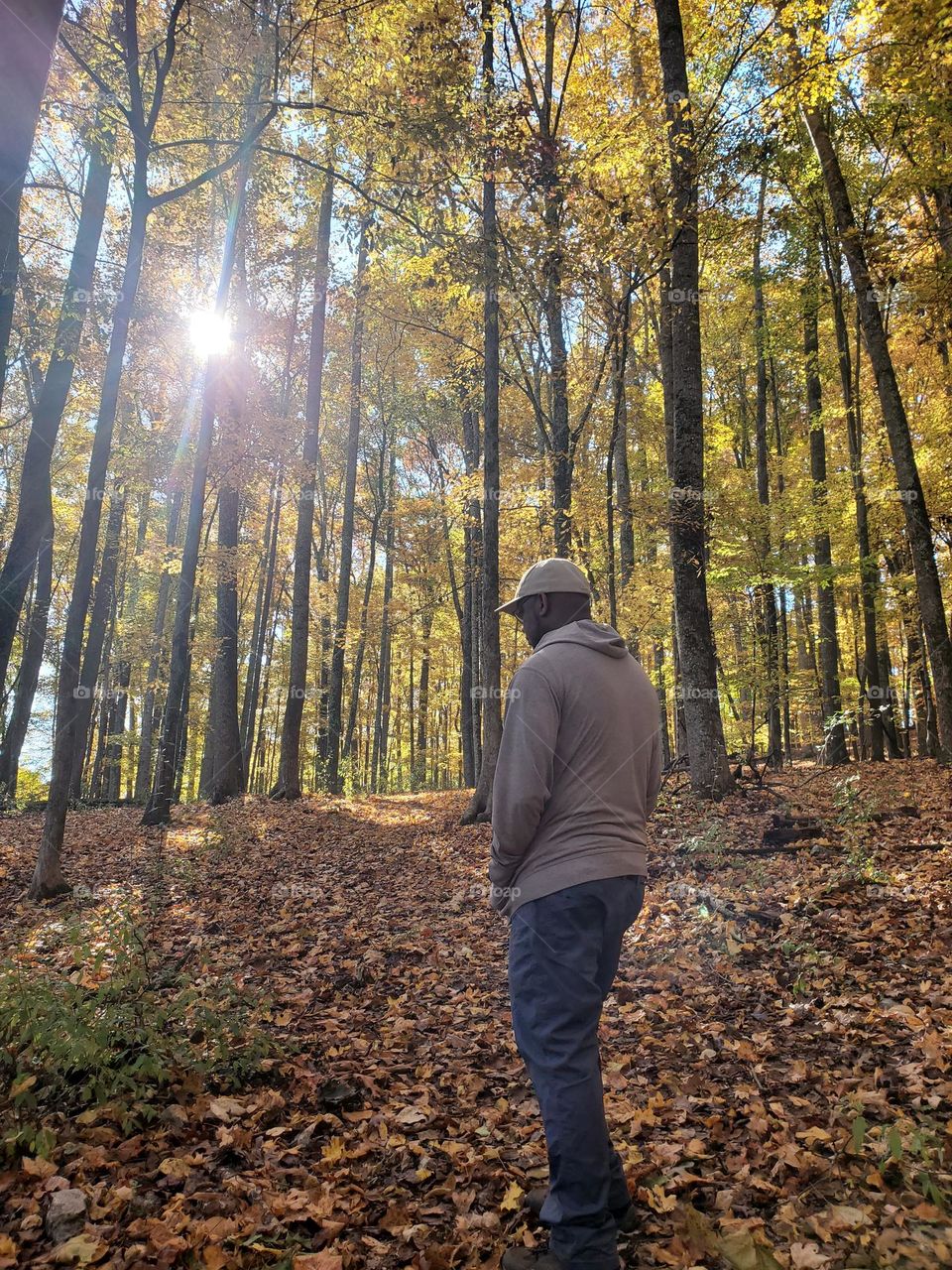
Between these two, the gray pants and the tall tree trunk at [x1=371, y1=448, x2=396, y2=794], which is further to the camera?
the tall tree trunk at [x1=371, y1=448, x2=396, y2=794]

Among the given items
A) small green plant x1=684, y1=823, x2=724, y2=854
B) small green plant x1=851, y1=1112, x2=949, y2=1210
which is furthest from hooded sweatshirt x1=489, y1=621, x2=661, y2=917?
small green plant x1=684, y1=823, x2=724, y2=854

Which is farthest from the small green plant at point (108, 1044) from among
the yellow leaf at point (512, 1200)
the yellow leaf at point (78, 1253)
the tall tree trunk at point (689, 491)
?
the tall tree trunk at point (689, 491)

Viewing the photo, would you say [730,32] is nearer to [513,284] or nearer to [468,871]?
[513,284]

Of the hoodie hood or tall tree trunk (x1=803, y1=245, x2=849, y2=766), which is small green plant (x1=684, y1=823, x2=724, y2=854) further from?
tall tree trunk (x1=803, y1=245, x2=849, y2=766)

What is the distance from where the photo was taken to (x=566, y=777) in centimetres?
257

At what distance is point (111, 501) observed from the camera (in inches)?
761

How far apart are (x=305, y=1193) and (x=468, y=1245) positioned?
2.39 ft

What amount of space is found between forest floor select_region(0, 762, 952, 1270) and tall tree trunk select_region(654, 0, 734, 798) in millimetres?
2364

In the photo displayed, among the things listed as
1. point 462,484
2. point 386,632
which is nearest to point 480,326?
point 462,484

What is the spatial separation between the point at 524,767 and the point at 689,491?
8.15 meters

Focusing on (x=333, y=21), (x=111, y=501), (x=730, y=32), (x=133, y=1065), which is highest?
(x=730, y=32)

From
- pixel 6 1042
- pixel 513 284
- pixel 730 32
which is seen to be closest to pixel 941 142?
pixel 730 32

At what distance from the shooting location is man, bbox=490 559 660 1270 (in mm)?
2342

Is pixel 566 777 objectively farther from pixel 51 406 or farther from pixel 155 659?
pixel 155 659
